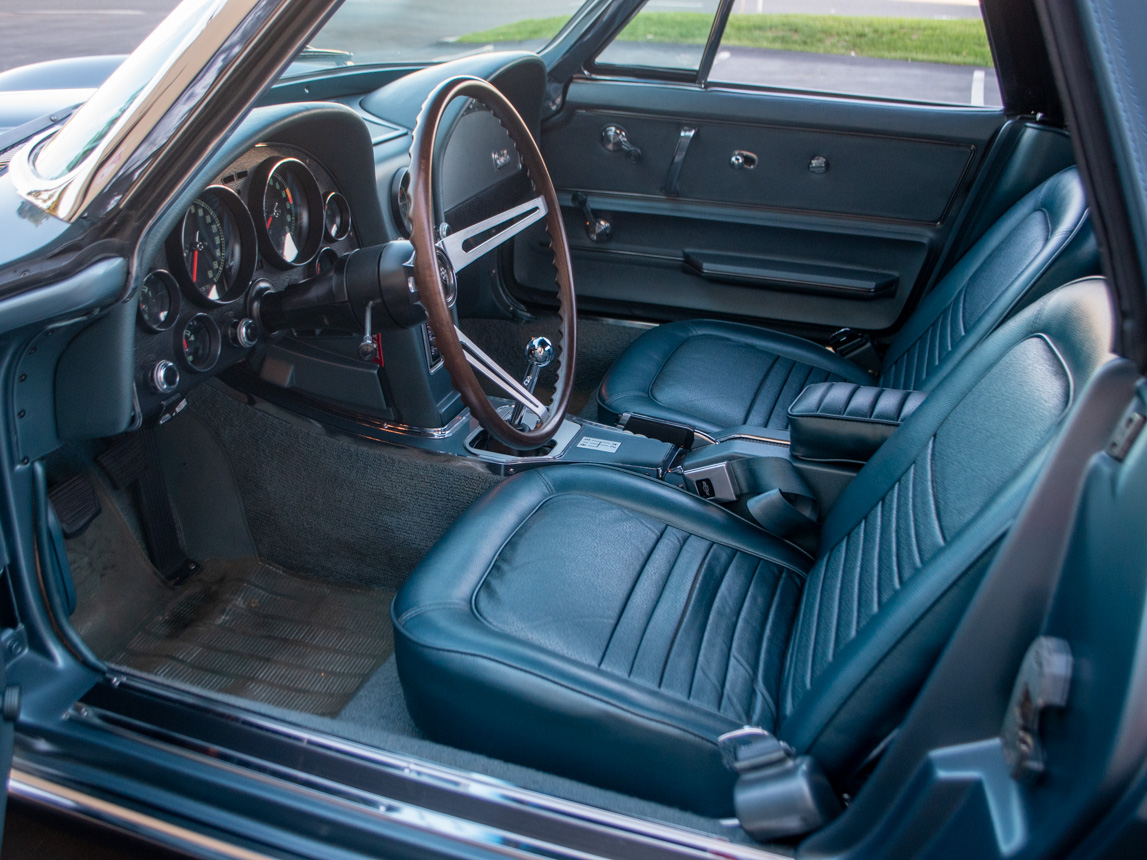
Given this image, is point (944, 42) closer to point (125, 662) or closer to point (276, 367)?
point (276, 367)

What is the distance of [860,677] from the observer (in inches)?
36.3

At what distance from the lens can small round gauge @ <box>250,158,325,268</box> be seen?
150 centimetres

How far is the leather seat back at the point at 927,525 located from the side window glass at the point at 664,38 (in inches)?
62.6

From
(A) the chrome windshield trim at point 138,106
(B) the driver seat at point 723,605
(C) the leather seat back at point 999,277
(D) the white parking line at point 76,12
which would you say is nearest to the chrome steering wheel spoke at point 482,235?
(B) the driver seat at point 723,605

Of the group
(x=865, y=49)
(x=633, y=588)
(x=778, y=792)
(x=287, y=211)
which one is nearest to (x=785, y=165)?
(x=865, y=49)

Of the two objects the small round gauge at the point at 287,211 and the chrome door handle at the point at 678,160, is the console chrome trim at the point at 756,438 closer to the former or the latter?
the small round gauge at the point at 287,211

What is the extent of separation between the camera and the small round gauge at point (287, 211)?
1.50 m

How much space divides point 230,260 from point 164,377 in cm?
24

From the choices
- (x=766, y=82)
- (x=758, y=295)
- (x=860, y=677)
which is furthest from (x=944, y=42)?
(x=860, y=677)

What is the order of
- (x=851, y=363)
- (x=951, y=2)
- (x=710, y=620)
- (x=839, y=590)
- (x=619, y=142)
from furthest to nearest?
(x=951, y=2) → (x=619, y=142) → (x=851, y=363) → (x=710, y=620) → (x=839, y=590)

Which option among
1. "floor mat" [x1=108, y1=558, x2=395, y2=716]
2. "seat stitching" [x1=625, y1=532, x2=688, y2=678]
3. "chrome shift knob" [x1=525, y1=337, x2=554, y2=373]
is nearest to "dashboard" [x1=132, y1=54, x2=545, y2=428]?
"chrome shift knob" [x1=525, y1=337, x2=554, y2=373]

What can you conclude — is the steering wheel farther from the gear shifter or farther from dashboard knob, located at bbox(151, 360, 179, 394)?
dashboard knob, located at bbox(151, 360, 179, 394)

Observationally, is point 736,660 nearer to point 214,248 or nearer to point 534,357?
point 534,357

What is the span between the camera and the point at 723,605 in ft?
4.39
